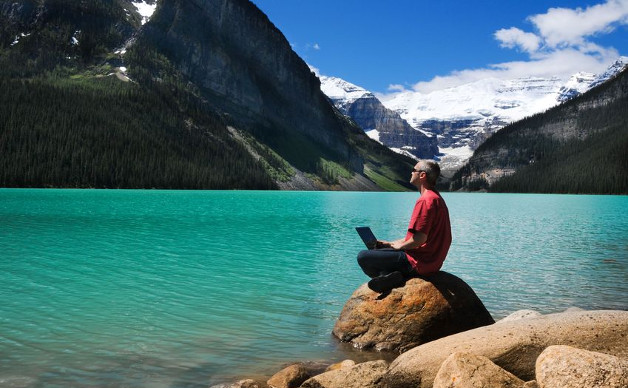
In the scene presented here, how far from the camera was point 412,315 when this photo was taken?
12.8m

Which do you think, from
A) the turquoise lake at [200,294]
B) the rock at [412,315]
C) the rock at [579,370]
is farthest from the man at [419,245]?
the rock at [579,370]

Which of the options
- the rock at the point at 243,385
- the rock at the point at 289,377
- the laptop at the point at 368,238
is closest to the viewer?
the rock at the point at 243,385

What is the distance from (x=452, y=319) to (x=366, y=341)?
2168mm

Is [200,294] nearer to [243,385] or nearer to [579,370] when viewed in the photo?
[243,385]

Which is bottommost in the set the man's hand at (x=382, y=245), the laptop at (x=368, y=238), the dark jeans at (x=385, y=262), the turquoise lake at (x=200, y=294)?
the turquoise lake at (x=200, y=294)

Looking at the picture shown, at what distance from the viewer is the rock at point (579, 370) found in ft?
21.6

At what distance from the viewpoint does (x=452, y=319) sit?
1303cm

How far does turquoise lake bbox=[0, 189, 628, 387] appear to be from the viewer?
37.2ft

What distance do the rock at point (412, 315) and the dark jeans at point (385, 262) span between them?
1.28 ft

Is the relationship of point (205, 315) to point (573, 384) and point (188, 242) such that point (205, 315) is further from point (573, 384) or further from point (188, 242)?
point (188, 242)

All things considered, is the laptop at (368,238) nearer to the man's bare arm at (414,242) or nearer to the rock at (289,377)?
the man's bare arm at (414,242)

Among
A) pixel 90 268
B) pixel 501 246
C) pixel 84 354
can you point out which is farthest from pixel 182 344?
pixel 501 246

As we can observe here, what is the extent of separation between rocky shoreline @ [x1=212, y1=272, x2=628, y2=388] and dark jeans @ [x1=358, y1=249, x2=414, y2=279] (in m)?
0.39

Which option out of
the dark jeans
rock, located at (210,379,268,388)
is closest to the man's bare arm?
the dark jeans
